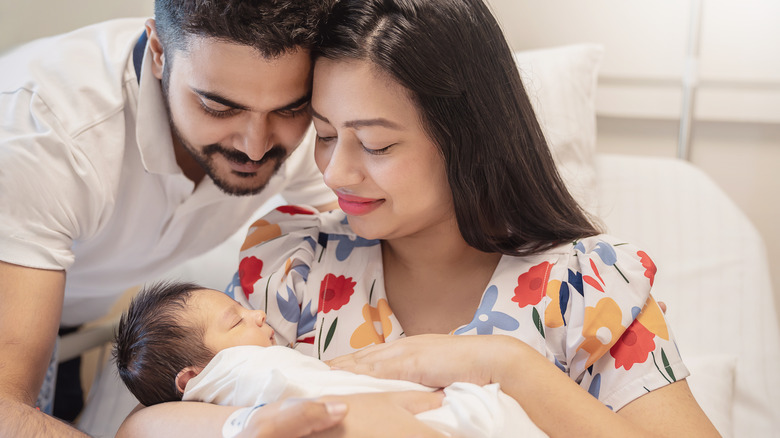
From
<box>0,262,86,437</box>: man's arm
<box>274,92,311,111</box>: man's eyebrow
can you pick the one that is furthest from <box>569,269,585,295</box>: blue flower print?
<box>0,262,86,437</box>: man's arm

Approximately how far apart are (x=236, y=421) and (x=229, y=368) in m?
0.13

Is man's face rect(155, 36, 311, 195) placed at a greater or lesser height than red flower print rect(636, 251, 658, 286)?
greater

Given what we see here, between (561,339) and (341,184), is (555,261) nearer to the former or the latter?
(561,339)

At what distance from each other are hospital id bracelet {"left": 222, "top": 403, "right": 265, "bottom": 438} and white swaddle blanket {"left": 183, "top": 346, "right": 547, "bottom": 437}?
43 millimetres

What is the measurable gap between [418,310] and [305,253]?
0.93 feet

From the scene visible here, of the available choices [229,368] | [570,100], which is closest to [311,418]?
[229,368]

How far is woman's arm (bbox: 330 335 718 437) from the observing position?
1086 millimetres

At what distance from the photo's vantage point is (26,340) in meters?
1.36

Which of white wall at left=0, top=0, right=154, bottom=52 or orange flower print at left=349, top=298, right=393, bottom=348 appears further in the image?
white wall at left=0, top=0, right=154, bottom=52

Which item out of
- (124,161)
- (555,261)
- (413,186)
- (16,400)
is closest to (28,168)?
(124,161)

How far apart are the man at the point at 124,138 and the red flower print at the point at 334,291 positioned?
0.32m

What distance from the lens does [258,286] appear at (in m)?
1.45

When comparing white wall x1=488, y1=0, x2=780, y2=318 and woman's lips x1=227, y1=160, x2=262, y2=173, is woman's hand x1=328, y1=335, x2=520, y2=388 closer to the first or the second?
woman's lips x1=227, y1=160, x2=262, y2=173

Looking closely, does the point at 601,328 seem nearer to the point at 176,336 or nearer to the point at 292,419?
the point at 292,419
